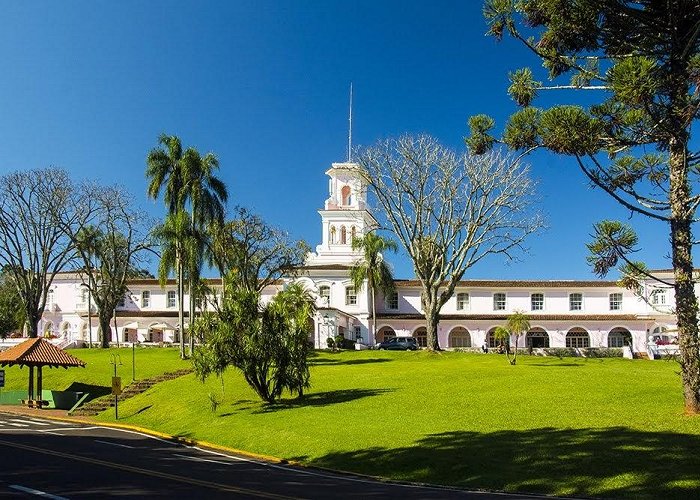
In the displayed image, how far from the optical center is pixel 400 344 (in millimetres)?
61719

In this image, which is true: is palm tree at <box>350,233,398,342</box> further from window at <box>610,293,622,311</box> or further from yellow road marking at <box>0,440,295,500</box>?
yellow road marking at <box>0,440,295,500</box>

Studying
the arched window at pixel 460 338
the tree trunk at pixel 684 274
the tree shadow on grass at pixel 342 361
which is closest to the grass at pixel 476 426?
the tree trunk at pixel 684 274

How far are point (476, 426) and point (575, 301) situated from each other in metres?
53.8

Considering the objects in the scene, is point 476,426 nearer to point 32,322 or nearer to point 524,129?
point 524,129

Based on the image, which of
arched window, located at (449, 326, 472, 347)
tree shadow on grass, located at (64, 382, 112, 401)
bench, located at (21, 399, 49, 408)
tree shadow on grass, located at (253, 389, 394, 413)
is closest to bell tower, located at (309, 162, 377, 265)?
arched window, located at (449, 326, 472, 347)

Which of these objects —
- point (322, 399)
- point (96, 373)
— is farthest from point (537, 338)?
point (322, 399)

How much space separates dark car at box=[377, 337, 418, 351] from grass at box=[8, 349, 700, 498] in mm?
26410

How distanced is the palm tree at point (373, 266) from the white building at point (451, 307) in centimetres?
301

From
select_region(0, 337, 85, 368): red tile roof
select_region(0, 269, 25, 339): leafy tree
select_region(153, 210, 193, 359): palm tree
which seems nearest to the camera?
select_region(0, 337, 85, 368): red tile roof

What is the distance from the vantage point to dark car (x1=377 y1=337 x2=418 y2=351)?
61344mm

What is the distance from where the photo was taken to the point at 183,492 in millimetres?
12914

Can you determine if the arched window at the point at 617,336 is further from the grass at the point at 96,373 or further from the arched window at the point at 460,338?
the grass at the point at 96,373

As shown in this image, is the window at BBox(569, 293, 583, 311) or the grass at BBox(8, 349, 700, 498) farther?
the window at BBox(569, 293, 583, 311)

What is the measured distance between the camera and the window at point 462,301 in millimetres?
71188
